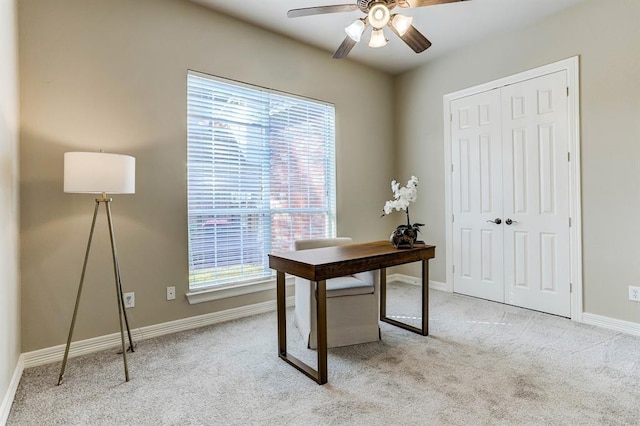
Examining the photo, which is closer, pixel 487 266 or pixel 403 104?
pixel 487 266

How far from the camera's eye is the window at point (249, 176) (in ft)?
10.5

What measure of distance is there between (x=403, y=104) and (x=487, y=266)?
237 centimetres

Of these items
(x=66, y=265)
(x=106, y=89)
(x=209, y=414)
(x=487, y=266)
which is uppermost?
(x=106, y=89)

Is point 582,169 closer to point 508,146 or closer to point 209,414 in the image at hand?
point 508,146

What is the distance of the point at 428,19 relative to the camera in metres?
3.39

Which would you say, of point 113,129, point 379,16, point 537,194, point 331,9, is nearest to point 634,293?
point 537,194

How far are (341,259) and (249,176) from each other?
5.34 feet

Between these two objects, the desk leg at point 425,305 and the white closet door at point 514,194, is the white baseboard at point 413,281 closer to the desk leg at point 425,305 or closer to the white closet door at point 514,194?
the white closet door at point 514,194

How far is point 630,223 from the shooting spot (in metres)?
2.89

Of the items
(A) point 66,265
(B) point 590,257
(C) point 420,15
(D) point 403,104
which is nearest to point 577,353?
(B) point 590,257

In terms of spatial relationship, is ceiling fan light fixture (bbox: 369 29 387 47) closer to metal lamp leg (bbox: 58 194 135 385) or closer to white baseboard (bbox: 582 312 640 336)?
metal lamp leg (bbox: 58 194 135 385)

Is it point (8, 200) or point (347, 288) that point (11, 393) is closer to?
point (8, 200)

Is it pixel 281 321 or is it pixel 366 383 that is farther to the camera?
pixel 281 321

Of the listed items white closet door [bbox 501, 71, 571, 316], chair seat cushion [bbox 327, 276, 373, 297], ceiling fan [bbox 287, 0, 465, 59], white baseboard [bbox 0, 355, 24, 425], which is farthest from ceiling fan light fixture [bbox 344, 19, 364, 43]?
white baseboard [bbox 0, 355, 24, 425]
